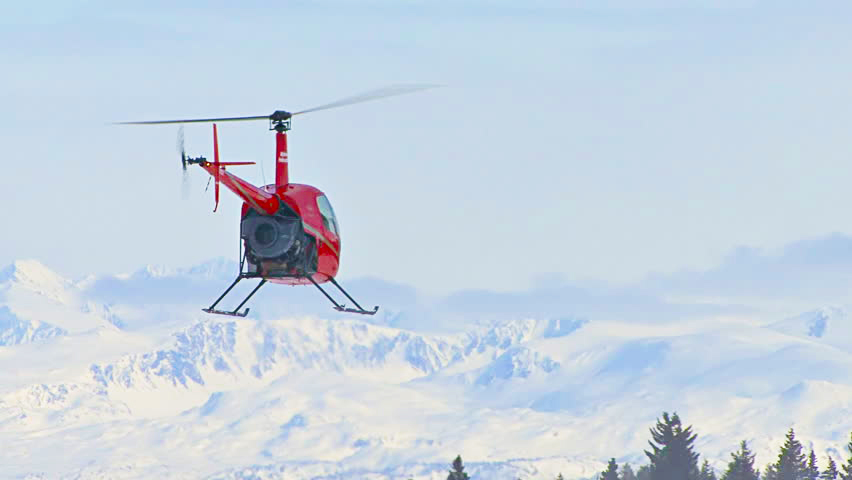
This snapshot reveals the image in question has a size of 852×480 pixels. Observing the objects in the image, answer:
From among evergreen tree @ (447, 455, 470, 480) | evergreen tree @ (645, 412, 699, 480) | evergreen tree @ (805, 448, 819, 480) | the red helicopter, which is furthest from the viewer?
evergreen tree @ (805, 448, 819, 480)

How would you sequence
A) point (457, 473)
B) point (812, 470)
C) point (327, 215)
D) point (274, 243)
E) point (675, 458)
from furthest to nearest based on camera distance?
point (812, 470), point (675, 458), point (457, 473), point (327, 215), point (274, 243)

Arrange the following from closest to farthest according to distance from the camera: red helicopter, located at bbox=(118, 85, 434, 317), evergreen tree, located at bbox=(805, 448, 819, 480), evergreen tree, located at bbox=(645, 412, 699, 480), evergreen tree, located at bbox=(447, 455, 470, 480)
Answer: red helicopter, located at bbox=(118, 85, 434, 317)
evergreen tree, located at bbox=(447, 455, 470, 480)
evergreen tree, located at bbox=(645, 412, 699, 480)
evergreen tree, located at bbox=(805, 448, 819, 480)

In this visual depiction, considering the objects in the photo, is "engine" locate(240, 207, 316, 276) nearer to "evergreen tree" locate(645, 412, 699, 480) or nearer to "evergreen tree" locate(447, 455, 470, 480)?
"evergreen tree" locate(447, 455, 470, 480)

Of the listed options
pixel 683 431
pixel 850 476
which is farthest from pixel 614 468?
pixel 850 476

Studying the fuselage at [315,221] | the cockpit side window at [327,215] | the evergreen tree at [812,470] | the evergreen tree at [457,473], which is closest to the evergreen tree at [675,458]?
the evergreen tree at [812,470]

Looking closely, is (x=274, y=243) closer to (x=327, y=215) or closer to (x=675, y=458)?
(x=327, y=215)

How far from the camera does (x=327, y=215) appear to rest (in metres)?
65.9

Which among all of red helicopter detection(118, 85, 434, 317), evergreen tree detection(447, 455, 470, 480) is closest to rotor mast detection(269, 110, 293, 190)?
red helicopter detection(118, 85, 434, 317)

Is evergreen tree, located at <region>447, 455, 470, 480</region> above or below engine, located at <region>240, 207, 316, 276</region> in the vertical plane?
below

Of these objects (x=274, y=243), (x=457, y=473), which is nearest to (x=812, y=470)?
(x=457, y=473)

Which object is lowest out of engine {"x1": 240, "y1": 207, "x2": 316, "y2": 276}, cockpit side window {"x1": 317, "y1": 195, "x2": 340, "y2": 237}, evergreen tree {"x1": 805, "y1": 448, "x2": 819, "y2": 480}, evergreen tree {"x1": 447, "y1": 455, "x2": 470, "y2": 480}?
evergreen tree {"x1": 447, "y1": 455, "x2": 470, "y2": 480}

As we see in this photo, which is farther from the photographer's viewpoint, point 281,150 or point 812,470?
point 812,470

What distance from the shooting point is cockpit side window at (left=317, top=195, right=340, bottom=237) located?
6512 centimetres

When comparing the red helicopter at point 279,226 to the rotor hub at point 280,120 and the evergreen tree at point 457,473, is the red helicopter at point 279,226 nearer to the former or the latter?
the rotor hub at point 280,120
